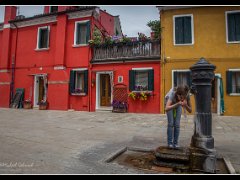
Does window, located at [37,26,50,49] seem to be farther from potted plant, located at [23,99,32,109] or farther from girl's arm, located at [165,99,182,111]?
girl's arm, located at [165,99,182,111]

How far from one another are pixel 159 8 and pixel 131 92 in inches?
221

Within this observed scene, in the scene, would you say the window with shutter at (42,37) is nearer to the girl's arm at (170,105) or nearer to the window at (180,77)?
the window at (180,77)

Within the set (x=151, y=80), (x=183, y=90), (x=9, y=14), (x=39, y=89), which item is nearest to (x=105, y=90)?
(x=151, y=80)

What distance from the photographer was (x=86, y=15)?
15.2 meters

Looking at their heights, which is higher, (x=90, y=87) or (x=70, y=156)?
(x=90, y=87)

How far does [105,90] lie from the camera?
15.5 m

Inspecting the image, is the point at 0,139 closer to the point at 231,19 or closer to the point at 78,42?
the point at 78,42

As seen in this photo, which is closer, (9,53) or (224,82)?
(224,82)

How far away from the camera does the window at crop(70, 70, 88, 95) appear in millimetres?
14929

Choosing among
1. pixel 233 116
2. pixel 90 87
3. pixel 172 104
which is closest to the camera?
pixel 172 104

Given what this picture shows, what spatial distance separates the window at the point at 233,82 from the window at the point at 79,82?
8.96m

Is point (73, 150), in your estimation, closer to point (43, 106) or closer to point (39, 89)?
point (43, 106)

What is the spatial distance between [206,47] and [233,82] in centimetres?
256
